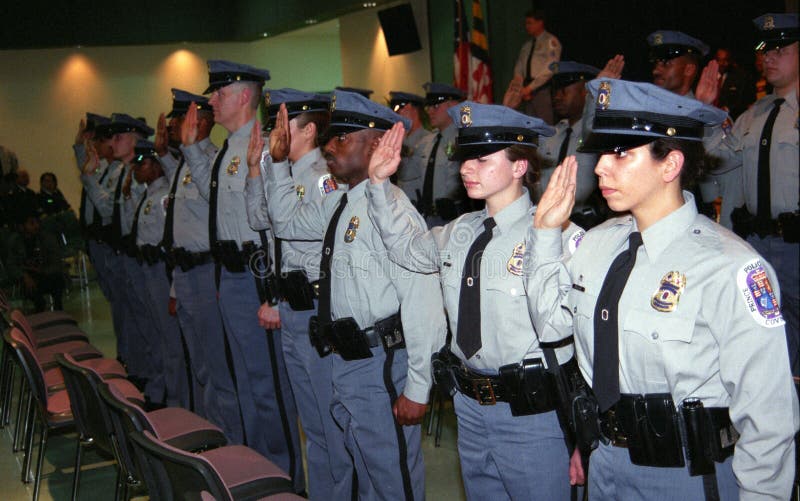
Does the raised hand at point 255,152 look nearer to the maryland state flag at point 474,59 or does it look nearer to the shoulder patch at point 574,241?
the shoulder patch at point 574,241

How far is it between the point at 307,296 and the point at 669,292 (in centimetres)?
173

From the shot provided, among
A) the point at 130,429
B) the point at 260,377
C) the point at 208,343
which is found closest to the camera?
the point at 130,429

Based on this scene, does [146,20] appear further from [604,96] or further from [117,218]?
[604,96]

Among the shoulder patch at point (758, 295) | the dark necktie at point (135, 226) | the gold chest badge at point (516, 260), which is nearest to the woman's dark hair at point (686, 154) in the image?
the shoulder patch at point (758, 295)

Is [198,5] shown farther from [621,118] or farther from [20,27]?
[621,118]

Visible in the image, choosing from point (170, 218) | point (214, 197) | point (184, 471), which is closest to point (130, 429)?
point (184, 471)

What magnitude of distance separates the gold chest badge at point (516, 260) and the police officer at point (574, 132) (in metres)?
2.25

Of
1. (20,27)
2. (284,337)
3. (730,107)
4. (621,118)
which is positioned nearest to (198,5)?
(20,27)

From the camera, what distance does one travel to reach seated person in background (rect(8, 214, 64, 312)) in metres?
8.48

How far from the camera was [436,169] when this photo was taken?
20.9 feet

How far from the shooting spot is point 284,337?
3.26 metres

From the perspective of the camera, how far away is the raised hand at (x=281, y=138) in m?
3.20

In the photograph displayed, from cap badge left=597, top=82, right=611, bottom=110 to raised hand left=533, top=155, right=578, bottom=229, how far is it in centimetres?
15

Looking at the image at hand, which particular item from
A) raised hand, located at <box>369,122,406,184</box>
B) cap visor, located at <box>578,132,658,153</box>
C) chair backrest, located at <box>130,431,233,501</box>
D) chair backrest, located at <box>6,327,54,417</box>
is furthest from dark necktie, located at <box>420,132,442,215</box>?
cap visor, located at <box>578,132,658,153</box>
